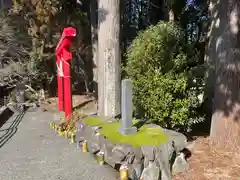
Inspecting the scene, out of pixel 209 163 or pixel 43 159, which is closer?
pixel 209 163

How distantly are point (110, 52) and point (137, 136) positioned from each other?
6.10ft

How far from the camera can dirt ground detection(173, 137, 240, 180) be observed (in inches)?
156

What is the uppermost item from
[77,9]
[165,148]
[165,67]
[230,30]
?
[77,9]

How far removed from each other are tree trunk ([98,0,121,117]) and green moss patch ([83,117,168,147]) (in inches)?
26.3

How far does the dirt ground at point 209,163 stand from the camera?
3.97 metres

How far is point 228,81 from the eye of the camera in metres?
4.66

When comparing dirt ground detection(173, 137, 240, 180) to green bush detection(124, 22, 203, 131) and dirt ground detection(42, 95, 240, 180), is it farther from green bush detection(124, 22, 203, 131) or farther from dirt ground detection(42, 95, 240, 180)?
green bush detection(124, 22, 203, 131)

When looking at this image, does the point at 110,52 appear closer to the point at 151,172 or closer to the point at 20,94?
the point at 151,172

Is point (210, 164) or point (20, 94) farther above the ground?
point (20, 94)

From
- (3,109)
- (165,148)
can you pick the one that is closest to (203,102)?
(165,148)

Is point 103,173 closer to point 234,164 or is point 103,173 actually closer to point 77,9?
point 234,164

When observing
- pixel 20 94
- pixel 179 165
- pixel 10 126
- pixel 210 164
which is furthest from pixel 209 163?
pixel 20 94

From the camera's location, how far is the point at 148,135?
166 inches

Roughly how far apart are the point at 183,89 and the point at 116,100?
1.41 metres
